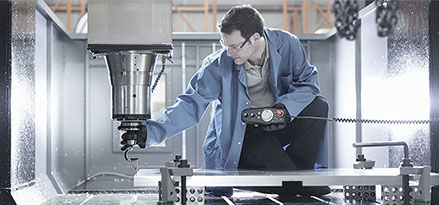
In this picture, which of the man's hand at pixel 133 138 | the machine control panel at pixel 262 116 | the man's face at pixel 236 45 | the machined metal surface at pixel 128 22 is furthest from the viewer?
the man's face at pixel 236 45

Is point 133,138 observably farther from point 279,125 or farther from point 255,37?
point 255,37

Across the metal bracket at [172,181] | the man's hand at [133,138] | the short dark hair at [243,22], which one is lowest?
the metal bracket at [172,181]

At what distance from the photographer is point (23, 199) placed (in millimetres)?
2355

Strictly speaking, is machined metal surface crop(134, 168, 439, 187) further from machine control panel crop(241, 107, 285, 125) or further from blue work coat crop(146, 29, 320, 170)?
blue work coat crop(146, 29, 320, 170)

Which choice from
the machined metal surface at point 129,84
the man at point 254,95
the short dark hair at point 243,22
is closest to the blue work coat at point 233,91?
the man at point 254,95

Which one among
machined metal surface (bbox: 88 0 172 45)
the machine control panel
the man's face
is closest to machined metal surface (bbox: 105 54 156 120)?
machined metal surface (bbox: 88 0 172 45)

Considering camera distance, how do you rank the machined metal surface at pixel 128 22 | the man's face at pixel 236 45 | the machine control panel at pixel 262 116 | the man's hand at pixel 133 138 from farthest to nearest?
1. the man's face at pixel 236 45
2. the machine control panel at pixel 262 116
3. the man's hand at pixel 133 138
4. the machined metal surface at pixel 128 22

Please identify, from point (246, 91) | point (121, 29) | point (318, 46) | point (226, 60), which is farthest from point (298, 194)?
point (318, 46)

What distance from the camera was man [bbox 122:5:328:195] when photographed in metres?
2.34

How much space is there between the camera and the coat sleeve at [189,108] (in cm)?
213

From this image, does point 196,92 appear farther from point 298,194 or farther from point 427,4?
point 427,4

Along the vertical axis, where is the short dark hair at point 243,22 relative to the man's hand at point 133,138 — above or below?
above

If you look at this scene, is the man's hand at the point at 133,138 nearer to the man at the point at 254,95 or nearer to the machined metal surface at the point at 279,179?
the machined metal surface at the point at 279,179

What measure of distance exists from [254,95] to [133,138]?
2.49 feet
